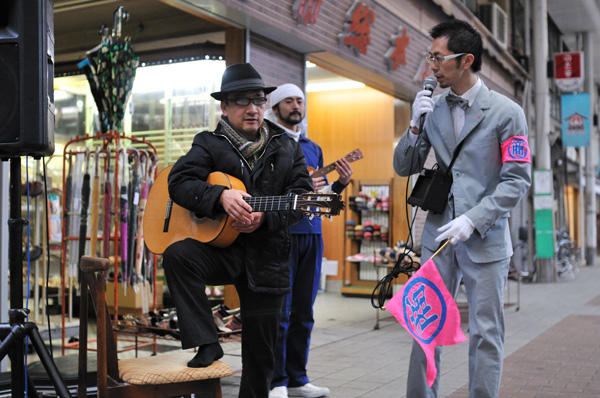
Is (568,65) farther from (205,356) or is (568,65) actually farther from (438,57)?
(205,356)

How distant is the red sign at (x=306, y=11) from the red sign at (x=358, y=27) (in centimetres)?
62

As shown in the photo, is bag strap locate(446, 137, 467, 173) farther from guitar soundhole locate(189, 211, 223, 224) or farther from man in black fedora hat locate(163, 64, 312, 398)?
guitar soundhole locate(189, 211, 223, 224)

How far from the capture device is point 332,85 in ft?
38.3

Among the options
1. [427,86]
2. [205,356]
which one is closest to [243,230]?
[205,356]

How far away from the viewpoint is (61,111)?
9133 mm

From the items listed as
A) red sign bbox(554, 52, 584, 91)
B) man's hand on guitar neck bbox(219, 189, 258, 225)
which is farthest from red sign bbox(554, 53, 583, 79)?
man's hand on guitar neck bbox(219, 189, 258, 225)

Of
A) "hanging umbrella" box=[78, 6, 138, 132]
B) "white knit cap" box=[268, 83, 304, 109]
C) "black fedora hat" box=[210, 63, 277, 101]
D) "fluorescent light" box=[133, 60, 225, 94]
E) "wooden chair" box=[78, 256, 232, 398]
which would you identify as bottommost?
"wooden chair" box=[78, 256, 232, 398]

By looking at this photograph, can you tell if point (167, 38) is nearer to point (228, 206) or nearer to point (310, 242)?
point (310, 242)

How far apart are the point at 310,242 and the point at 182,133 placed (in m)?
3.97

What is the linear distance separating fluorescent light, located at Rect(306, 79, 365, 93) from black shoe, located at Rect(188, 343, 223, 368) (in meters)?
8.67

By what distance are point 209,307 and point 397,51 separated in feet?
23.8

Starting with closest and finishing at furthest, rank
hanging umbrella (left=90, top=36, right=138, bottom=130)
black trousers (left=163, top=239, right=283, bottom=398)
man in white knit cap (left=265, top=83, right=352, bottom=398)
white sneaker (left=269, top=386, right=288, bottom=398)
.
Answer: black trousers (left=163, top=239, right=283, bottom=398)
white sneaker (left=269, top=386, right=288, bottom=398)
man in white knit cap (left=265, top=83, right=352, bottom=398)
hanging umbrella (left=90, top=36, right=138, bottom=130)

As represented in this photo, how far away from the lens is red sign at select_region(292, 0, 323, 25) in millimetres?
7156

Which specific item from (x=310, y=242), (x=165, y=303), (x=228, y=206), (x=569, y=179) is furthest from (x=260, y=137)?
(x=569, y=179)
